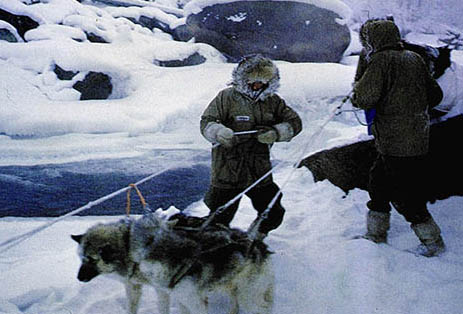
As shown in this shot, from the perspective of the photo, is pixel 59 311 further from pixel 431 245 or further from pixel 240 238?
pixel 431 245

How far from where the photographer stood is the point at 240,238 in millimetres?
1919

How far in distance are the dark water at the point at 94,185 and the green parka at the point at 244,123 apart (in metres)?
2.24

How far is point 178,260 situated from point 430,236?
1.83 metres

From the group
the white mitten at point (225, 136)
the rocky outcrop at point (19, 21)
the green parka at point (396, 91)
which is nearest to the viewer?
the white mitten at point (225, 136)

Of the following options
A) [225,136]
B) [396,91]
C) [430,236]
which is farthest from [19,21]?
[430,236]

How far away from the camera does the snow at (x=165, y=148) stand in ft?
7.48

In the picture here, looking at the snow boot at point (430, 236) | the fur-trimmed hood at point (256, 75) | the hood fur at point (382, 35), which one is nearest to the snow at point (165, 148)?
the snow boot at point (430, 236)

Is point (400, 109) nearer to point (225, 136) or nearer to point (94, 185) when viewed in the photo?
point (225, 136)

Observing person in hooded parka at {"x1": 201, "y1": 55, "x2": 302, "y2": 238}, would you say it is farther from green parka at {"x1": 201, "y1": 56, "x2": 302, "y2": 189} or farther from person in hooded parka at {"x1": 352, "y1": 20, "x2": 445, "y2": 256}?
person in hooded parka at {"x1": 352, "y1": 20, "x2": 445, "y2": 256}

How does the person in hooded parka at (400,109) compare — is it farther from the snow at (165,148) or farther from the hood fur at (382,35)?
the snow at (165,148)

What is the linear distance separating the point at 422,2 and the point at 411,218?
2129cm

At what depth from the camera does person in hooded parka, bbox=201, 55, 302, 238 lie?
93.3 inches

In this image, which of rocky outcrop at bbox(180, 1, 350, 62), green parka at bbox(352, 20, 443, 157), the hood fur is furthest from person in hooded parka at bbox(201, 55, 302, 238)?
rocky outcrop at bbox(180, 1, 350, 62)

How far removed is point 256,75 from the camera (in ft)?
7.70
